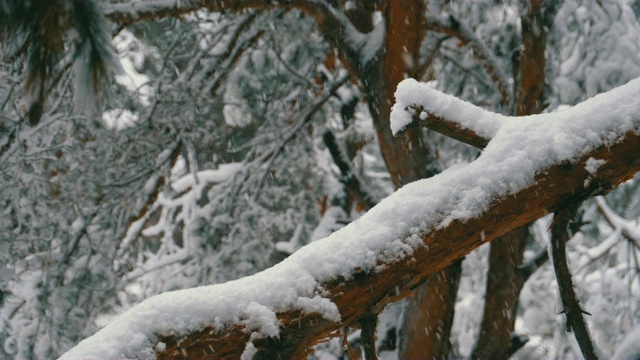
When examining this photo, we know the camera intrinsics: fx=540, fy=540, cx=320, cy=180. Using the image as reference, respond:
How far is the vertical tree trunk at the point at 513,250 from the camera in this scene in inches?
161

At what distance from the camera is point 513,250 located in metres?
4.22

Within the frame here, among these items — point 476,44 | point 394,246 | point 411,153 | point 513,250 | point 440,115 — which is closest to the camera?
point 394,246

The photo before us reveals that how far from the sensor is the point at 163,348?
124 centimetres

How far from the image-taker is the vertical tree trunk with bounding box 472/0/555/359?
4.10 meters

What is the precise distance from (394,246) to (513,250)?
122 inches

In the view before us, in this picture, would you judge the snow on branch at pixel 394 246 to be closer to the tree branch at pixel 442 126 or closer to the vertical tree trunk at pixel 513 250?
the tree branch at pixel 442 126

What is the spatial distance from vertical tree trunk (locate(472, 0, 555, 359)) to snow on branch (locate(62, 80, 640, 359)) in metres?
2.65

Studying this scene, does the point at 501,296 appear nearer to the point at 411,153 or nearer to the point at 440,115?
the point at 411,153

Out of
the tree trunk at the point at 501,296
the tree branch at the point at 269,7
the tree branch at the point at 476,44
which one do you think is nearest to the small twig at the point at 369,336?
the tree branch at the point at 269,7

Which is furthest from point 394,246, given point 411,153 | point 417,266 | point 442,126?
point 411,153

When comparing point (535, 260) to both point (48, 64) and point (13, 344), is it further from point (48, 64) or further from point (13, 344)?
point (13, 344)

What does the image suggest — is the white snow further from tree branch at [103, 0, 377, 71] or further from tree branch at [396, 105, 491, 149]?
tree branch at [103, 0, 377, 71]

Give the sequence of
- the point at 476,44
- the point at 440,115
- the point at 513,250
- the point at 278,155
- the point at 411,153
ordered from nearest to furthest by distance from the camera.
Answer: the point at 440,115 < the point at 411,153 < the point at 513,250 < the point at 476,44 < the point at 278,155

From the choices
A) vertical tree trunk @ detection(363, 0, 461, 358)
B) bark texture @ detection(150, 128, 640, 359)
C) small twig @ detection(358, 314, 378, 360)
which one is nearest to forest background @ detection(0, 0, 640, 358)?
vertical tree trunk @ detection(363, 0, 461, 358)
